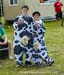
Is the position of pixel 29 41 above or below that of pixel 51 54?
above

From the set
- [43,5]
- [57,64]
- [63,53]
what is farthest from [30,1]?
[57,64]

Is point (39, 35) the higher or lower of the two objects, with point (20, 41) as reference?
higher

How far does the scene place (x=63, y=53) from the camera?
A: 13.1 metres

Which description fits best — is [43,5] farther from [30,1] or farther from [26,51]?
[26,51]

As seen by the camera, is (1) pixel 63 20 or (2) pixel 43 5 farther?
(2) pixel 43 5

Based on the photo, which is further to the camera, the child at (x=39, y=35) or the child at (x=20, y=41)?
the child at (x=39, y=35)

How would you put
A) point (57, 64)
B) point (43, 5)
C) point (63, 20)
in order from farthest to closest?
point (43, 5)
point (63, 20)
point (57, 64)

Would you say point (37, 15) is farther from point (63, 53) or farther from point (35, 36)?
point (63, 53)

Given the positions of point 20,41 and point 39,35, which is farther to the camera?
point 39,35

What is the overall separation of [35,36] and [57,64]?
1046 mm

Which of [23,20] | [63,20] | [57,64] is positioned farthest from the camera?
[63,20]

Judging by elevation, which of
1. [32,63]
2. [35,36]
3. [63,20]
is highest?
[35,36]

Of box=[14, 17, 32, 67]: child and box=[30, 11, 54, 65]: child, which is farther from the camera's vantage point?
box=[30, 11, 54, 65]: child

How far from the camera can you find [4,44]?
11.9 meters
